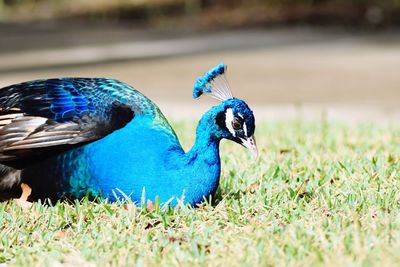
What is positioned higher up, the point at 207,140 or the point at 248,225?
the point at 207,140

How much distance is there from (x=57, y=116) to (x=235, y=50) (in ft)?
36.6

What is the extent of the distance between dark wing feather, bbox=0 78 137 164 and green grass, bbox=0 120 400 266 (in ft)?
0.97

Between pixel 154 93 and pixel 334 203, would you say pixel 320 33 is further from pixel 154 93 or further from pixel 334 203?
pixel 334 203

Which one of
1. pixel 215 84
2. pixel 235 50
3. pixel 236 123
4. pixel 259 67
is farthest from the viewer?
pixel 235 50

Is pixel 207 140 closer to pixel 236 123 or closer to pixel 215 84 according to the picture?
pixel 236 123

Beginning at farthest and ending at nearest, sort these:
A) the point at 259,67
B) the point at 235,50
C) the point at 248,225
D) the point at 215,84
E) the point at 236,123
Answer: the point at 235,50 < the point at 259,67 < the point at 215,84 < the point at 236,123 < the point at 248,225

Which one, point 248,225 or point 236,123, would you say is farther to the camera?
point 236,123

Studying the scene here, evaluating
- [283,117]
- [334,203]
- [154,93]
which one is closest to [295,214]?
[334,203]

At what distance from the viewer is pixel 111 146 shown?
411cm

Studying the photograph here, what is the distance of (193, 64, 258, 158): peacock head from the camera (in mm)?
4039

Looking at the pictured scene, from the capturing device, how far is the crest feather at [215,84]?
4.12 meters

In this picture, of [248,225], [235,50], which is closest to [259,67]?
[235,50]

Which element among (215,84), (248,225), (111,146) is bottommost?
(248,225)

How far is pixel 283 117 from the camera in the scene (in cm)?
851
